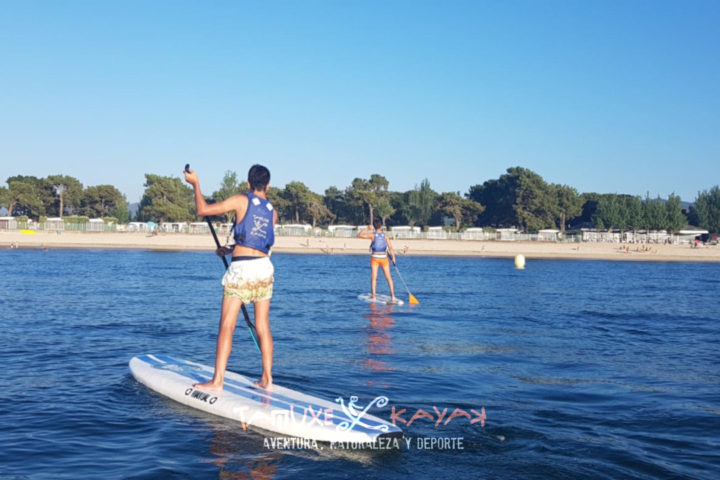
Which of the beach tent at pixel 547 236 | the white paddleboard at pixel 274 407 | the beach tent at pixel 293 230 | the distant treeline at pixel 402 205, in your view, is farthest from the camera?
the distant treeline at pixel 402 205

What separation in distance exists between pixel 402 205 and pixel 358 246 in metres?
40.1

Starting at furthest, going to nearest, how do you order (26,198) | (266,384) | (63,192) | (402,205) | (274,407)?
(402,205) → (63,192) → (26,198) → (266,384) → (274,407)

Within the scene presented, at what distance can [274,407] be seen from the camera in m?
6.24

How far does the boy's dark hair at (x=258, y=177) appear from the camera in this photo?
262 inches

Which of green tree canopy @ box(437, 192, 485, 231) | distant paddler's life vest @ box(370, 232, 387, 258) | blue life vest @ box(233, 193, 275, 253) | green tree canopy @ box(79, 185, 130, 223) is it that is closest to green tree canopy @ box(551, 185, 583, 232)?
green tree canopy @ box(437, 192, 485, 231)

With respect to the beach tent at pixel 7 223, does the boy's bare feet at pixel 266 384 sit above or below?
below

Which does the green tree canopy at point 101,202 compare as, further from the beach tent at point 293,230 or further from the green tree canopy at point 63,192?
the beach tent at point 293,230

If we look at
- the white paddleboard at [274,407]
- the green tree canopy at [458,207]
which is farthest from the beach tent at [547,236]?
the white paddleboard at [274,407]

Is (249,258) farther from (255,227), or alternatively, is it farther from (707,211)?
(707,211)

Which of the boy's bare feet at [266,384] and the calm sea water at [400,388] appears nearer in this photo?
the calm sea water at [400,388]

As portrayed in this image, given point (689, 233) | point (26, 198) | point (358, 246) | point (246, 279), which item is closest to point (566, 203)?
point (689, 233)

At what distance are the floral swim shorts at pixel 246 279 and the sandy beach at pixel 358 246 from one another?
5586cm

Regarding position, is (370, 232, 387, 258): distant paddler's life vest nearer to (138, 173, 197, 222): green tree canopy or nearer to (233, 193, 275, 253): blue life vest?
(233, 193, 275, 253): blue life vest

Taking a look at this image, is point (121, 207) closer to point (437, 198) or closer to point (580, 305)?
point (437, 198)
